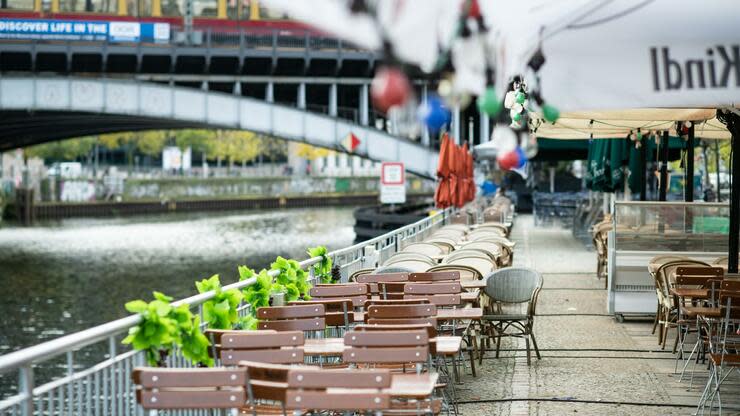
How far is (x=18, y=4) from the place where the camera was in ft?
155

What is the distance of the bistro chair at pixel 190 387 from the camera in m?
5.64

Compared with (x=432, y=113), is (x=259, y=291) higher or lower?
lower

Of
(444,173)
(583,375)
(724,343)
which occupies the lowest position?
(583,375)

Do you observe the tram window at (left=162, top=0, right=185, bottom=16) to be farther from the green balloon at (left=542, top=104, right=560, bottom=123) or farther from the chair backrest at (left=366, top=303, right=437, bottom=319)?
the green balloon at (left=542, top=104, right=560, bottom=123)

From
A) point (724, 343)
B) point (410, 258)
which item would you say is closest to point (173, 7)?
point (410, 258)

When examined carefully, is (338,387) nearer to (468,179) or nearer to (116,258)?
(468,179)

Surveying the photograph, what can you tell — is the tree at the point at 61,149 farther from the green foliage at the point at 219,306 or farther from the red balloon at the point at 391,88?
the red balloon at the point at 391,88

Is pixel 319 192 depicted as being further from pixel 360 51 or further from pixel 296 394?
pixel 296 394

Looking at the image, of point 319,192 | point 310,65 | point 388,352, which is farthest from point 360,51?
point 319,192

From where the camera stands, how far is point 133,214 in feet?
279

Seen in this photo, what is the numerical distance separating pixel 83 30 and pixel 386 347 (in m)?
42.1

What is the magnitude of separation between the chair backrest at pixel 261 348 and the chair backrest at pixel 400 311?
1.80 meters

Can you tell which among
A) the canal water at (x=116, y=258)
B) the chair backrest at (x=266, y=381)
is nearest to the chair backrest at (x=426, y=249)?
the chair backrest at (x=266, y=381)

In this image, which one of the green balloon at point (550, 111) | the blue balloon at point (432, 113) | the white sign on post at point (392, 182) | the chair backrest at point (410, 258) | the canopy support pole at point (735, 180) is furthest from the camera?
the white sign on post at point (392, 182)
